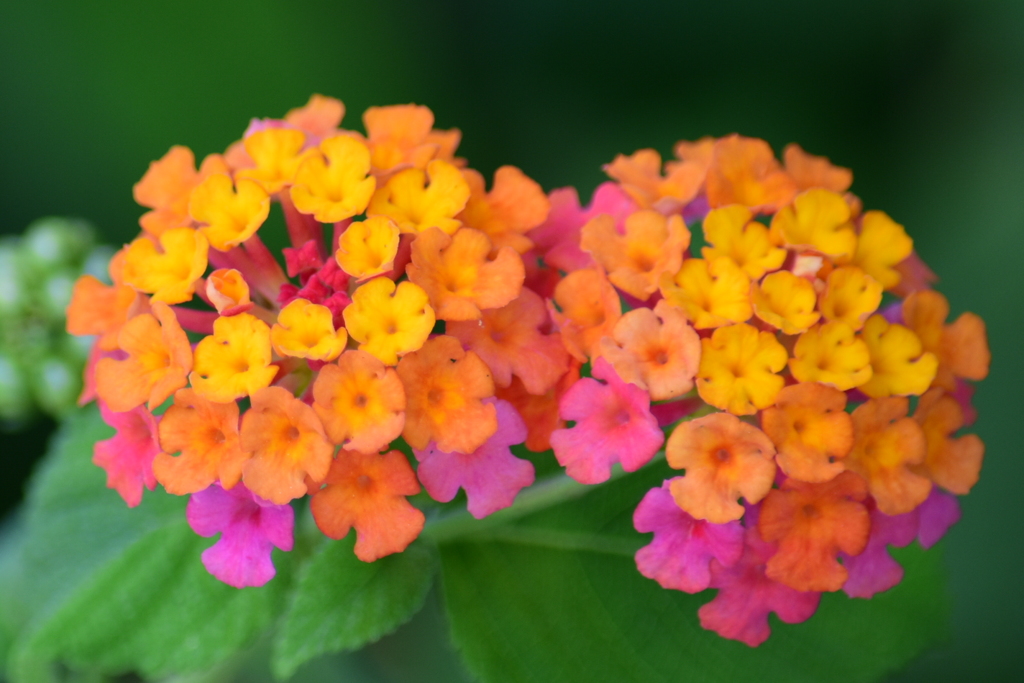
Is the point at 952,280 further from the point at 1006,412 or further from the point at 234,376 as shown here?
the point at 234,376

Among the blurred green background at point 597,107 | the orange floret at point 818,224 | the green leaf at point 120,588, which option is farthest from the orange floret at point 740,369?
the blurred green background at point 597,107

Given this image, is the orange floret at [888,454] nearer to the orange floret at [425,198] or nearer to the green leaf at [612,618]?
the green leaf at [612,618]

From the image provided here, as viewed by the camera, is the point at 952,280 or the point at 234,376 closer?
the point at 234,376

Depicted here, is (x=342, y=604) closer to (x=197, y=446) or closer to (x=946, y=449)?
(x=197, y=446)

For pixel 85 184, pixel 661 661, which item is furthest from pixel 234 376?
pixel 85 184

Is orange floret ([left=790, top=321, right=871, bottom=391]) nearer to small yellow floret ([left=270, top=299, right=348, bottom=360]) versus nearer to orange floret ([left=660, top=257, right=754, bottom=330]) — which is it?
orange floret ([left=660, top=257, right=754, bottom=330])

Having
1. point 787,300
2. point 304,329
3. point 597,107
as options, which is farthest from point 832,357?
point 597,107

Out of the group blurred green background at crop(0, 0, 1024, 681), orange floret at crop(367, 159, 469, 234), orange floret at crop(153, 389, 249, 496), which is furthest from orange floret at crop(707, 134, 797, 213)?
blurred green background at crop(0, 0, 1024, 681)
